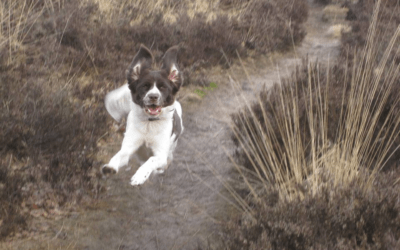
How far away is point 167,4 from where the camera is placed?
384 inches

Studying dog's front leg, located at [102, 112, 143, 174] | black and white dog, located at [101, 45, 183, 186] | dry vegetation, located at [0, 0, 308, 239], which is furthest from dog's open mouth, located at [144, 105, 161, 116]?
dry vegetation, located at [0, 0, 308, 239]

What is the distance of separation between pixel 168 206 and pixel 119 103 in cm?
135

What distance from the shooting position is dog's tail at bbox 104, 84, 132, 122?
16.3ft

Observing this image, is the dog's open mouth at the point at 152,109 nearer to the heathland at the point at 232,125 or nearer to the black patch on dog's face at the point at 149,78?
the black patch on dog's face at the point at 149,78

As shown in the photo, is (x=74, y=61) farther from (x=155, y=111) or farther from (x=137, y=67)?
(x=155, y=111)

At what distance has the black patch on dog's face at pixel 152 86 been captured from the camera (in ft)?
13.8

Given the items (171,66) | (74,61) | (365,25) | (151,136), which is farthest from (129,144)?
Answer: (365,25)

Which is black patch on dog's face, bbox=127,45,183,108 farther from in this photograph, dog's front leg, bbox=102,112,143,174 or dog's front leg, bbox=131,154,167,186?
dog's front leg, bbox=131,154,167,186

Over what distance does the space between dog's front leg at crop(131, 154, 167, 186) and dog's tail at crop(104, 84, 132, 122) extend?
2.77 feet

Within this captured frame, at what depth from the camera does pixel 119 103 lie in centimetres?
517

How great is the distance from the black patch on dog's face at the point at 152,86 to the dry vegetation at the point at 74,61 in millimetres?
896

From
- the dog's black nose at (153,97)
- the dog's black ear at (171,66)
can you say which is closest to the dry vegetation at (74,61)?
the dog's black nose at (153,97)

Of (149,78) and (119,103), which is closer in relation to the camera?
(149,78)

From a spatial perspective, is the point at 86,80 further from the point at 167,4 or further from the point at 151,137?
the point at 167,4
